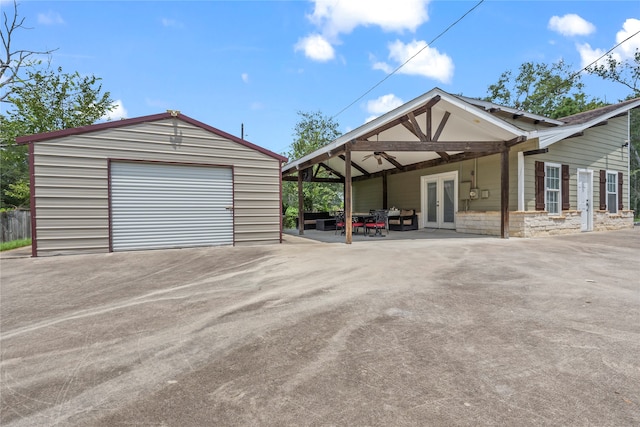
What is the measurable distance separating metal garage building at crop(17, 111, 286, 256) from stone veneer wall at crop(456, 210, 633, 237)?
257 inches

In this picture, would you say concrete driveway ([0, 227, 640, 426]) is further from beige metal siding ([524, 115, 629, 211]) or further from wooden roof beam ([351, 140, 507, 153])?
beige metal siding ([524, 115, 629, 211])

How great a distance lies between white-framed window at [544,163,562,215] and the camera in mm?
10000

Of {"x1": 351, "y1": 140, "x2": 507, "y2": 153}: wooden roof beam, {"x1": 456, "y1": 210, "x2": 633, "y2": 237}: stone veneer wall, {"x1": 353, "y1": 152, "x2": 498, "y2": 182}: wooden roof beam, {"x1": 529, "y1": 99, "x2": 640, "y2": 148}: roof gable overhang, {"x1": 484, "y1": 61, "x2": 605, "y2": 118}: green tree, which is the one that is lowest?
{"x1": 456, "y1": 210, "x2": 633, "y2": 237}: stone veneer wall

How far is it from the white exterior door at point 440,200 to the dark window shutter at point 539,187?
2.46 metres

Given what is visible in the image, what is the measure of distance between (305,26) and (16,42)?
1264 centimetres

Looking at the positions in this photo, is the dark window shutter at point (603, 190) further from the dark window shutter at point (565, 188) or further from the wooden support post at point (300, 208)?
the wooden support post at point (300, 208)

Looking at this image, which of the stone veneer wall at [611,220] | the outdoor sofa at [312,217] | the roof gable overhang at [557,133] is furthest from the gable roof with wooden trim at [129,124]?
the stone veneer wall at [611,220]

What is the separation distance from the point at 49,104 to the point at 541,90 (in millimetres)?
32672

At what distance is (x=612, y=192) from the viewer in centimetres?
1182

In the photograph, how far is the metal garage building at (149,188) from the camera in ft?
22.0

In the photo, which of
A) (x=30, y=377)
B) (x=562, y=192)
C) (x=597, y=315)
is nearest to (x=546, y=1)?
(x=562, y=192)

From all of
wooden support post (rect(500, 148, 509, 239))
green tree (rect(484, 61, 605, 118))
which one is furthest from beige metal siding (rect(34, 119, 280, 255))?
green tree (rect(484, 61, 605, 118))

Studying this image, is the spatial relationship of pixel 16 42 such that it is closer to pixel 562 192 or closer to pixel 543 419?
pixel 543 419

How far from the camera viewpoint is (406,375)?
6.18 ft
